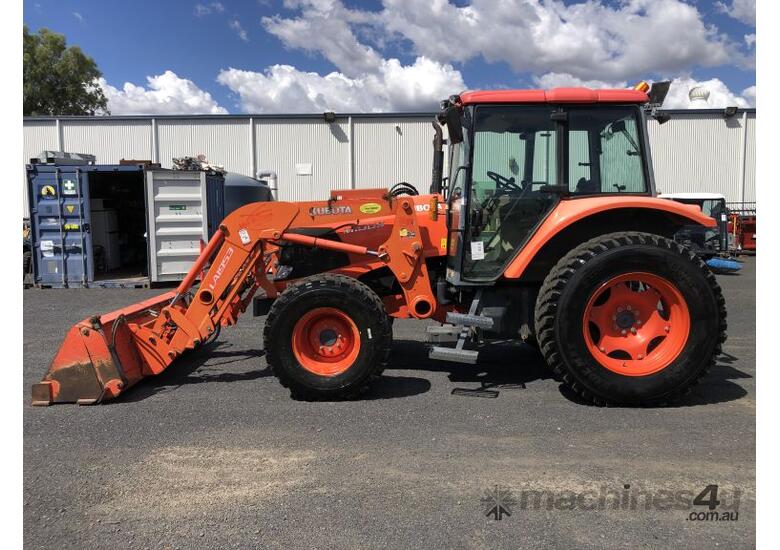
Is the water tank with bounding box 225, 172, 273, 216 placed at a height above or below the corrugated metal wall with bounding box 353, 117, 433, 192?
below

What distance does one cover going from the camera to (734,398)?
472 cm

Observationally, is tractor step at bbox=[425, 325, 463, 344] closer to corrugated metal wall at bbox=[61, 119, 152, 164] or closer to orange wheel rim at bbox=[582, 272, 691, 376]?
orange wheel rim at bbox=[582, 272, 691, 376]

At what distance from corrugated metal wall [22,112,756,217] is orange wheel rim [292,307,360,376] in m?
15.3

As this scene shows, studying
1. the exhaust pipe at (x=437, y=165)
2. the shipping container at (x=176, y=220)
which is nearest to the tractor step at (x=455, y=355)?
the exhaust pipe at (x=437, y=165)

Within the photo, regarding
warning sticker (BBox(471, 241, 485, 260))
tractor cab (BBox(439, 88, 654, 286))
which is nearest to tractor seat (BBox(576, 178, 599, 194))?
tractor cab (BBox(439, 88, 654, 286))

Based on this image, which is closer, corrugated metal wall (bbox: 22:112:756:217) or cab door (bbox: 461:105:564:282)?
cab door (bbox: 461:105:564:282)

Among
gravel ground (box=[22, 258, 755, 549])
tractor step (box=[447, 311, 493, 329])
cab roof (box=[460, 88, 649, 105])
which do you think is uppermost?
cab roof (box=[460, 88, 649, 105])

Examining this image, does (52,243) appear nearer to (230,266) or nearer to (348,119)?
(230,266)

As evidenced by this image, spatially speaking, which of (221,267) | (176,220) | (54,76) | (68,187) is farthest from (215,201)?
(54,76)

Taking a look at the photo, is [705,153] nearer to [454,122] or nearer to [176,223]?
[176,223]

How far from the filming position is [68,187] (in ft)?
38.0

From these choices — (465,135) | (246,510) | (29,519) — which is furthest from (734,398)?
(29,519)

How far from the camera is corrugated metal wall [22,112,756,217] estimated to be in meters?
19.3

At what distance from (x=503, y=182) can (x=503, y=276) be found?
32.4 inches
